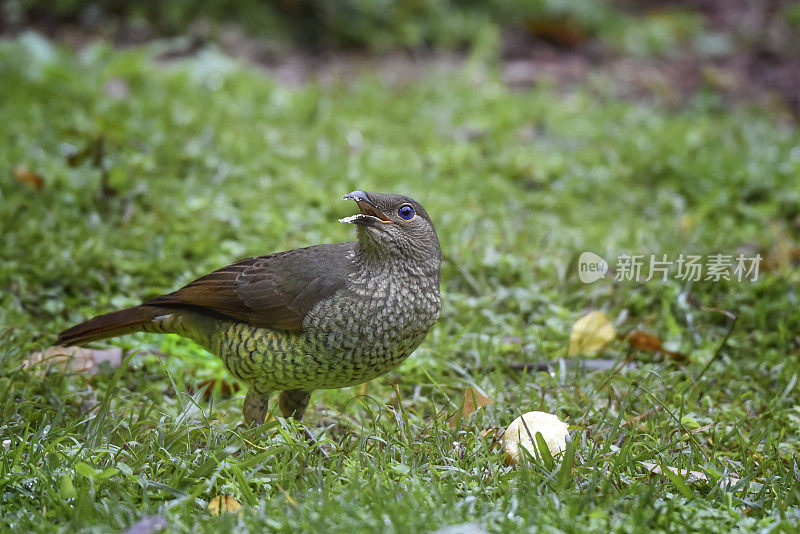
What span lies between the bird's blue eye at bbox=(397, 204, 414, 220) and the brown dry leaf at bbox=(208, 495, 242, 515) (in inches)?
50.2

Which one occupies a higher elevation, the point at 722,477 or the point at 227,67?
the point at 227,67

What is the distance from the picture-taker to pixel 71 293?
184 inches

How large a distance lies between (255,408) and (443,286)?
1.68 metres

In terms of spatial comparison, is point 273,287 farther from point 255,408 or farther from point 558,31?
point 558,31

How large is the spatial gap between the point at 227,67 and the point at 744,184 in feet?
14.8

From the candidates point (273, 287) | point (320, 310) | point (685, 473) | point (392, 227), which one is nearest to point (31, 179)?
point (273, 287)

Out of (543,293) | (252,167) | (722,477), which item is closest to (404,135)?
(252,167)

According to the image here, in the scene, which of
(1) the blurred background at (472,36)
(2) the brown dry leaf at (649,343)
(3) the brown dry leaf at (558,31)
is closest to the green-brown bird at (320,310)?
(2) the brown dry leaf at (649,343)

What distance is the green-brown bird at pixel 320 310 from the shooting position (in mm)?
3322

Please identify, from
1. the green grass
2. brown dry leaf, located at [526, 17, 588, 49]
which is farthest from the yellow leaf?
brown dry leaf, located at [526, 17, 588, 49]

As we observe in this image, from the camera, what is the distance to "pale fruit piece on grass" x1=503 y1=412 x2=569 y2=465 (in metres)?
3.27

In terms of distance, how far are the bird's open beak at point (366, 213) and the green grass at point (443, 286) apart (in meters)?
0.77

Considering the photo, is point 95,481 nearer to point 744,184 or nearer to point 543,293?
point 543,293

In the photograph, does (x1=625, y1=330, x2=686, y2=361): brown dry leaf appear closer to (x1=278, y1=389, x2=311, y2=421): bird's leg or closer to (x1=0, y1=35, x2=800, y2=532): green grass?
(x1=0, y1=35, x2=800, y2=532): green grass
